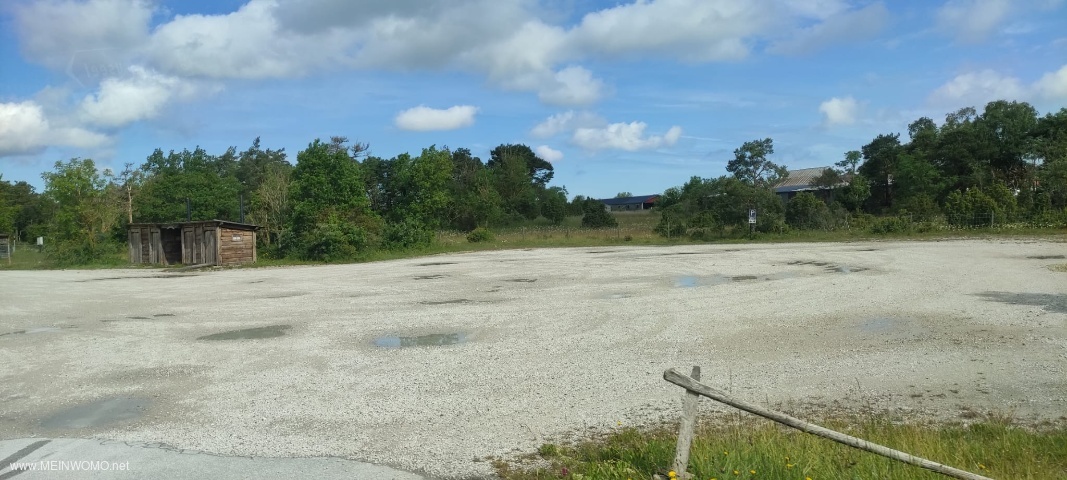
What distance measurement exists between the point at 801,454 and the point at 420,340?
7.81 m

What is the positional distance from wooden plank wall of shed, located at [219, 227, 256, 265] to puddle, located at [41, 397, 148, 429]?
29.9 metres

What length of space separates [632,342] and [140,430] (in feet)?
23.3

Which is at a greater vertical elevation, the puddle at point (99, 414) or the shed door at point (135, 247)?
the shed door at point (135, 247)

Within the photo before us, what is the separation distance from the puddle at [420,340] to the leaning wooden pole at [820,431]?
23.5 feet

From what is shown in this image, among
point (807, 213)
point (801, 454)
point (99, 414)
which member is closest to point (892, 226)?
point (807, 213)

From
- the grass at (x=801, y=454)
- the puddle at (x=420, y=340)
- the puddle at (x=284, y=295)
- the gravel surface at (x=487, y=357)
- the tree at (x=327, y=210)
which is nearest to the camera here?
the grass at (x=801, y=454)

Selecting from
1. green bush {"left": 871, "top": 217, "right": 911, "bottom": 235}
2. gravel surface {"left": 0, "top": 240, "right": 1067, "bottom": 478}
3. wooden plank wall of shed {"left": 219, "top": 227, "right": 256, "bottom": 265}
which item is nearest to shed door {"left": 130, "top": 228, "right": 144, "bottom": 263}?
wooden plank wall of shed {"left": 219, "top": 227, "right": 256, "bottom": 265}

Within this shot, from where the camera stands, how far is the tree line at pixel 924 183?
1847 inches

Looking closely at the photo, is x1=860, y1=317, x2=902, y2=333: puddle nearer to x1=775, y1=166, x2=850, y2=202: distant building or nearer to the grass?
the grass

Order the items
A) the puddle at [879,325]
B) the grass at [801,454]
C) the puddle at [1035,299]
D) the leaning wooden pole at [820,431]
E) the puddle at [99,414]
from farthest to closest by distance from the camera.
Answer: the puddle at [1035,299], the puddle at [879,325], the puddle at [99,414], the grass at [801,454], the leaning wooden pole at [820,431]

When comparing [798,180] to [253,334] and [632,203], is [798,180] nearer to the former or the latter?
[632,203]

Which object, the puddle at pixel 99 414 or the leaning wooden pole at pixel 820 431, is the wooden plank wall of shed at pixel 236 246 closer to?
the puddle at pixel 99 414

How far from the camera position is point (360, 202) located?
52.4m

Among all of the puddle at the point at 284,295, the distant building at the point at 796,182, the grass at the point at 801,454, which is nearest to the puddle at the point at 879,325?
the grass at the point at 801,454
